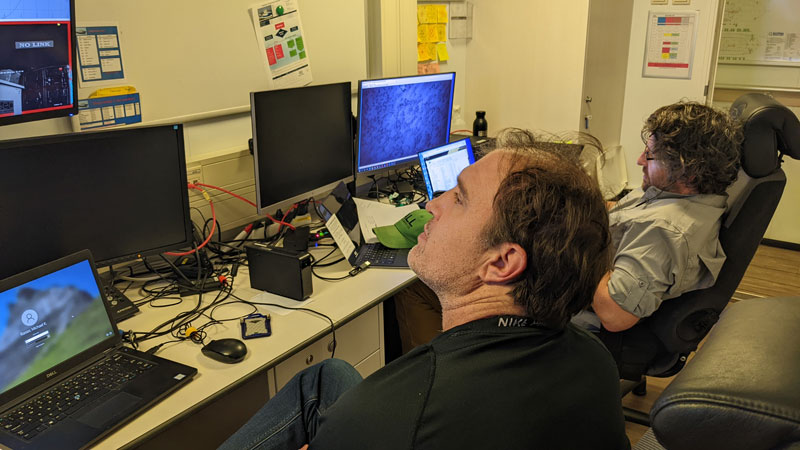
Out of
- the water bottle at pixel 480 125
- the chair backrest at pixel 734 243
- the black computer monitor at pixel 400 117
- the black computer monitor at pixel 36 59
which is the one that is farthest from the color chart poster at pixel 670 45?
the black computer monitor at pixel 36 59

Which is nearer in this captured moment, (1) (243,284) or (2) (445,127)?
(1) (243,284)

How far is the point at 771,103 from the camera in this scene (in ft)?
5.69

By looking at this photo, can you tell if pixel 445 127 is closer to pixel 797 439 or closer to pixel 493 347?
pixel 493 347

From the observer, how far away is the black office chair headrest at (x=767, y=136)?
1.69 meters

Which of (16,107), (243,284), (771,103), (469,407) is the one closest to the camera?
(469,407)

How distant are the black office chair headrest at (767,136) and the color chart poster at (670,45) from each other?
2.09m

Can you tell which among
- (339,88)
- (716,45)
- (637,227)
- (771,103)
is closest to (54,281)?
(339,88)

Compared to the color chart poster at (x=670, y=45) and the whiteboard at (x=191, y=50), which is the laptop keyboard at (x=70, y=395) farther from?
the color chart poster at (x=670, y=45)

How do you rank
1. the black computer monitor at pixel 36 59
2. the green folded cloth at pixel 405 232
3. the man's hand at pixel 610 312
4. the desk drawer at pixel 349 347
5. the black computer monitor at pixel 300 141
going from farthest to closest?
1. the green folded cloth at pixel 405 232
2. the black computer monitor at pixel 300 141
3. the man's hand at pixel 610 312
4. the desk drawer at pixel 349 347
5. the black computer monitor at pixel 36 59

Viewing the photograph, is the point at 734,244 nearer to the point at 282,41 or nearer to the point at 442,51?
the point at 282,41

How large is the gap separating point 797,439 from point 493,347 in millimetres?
425

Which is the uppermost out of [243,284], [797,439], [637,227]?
[797,439]

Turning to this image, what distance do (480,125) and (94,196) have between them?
2334mm

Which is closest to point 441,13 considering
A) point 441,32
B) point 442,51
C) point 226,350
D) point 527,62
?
point 441,32
